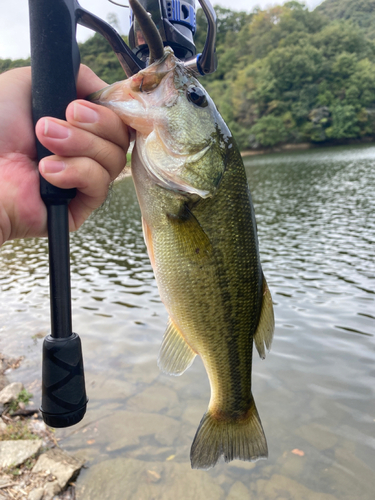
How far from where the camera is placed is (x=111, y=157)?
1486 mm

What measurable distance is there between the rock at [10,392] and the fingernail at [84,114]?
5.08 m

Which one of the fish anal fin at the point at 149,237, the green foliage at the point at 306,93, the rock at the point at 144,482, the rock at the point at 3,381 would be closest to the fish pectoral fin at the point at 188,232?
the fish anal fin at the point at 149,237

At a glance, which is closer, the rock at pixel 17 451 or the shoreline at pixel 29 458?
the shoreline at pixel 29 458

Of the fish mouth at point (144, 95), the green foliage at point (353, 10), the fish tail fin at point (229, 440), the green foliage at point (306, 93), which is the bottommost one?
the fish tail fin at point (229, 440)

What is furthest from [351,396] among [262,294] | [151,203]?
[151,203]

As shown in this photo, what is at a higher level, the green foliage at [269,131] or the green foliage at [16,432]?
the green foliage at [269,131]

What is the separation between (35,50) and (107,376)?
5637 millimetres

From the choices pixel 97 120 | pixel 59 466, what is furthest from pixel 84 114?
pixel 59 466

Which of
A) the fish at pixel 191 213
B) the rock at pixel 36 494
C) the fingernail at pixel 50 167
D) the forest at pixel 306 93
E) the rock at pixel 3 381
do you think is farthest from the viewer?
the forest at pixel 306 93

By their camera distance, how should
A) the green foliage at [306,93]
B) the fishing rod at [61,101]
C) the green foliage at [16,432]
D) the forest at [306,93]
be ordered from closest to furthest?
the fishing rod at [61,101], the green foliage at [16,432], the forest at [306,93], the green foliage at [306,93]

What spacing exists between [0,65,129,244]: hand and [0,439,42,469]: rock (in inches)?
134

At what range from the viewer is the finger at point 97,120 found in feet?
4.28

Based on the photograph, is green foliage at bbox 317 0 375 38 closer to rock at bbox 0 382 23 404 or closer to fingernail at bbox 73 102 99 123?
rock at bbox 0 382 23 404

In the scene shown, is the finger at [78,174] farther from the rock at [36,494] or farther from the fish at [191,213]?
the rock at [36,494]
